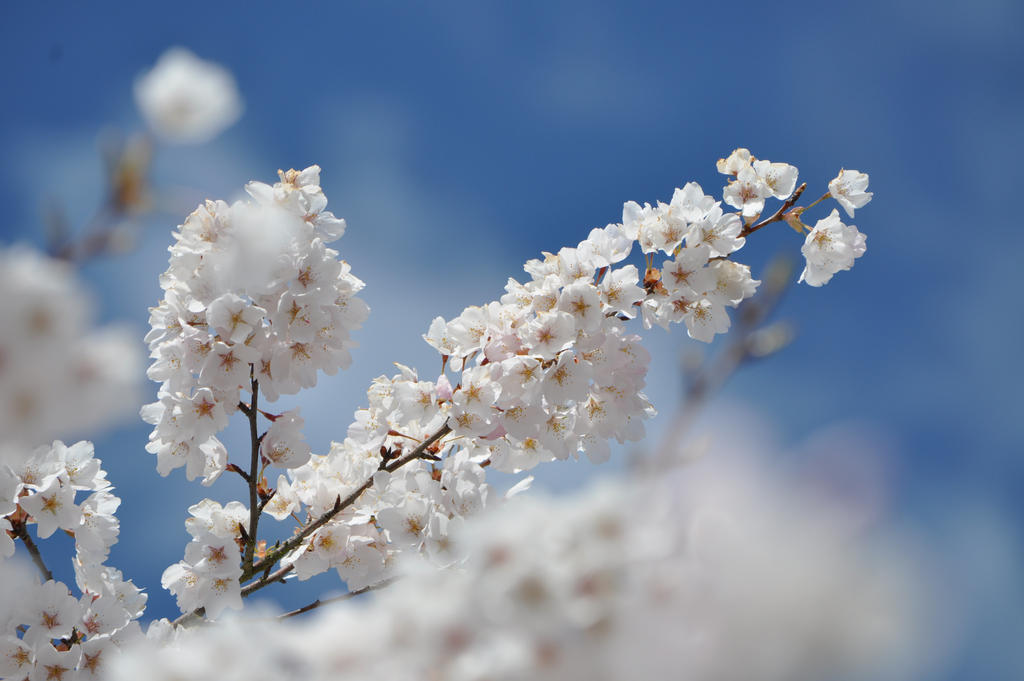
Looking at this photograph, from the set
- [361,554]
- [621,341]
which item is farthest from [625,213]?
[361,554]

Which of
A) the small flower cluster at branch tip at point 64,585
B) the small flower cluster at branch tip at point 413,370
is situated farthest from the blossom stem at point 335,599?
the small flower cluster at branch tip at point 64,585

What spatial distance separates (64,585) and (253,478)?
2.70ft

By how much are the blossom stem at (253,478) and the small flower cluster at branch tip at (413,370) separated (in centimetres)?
1

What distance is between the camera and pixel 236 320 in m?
2.76

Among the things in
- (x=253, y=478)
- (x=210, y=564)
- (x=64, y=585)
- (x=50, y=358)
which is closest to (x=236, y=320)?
(x=253, y=478)

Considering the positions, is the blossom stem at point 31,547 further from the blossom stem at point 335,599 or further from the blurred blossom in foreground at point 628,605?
the blurred blossom in foreground at point 628,605

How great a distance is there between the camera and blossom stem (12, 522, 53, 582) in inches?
111

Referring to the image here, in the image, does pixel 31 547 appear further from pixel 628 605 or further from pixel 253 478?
pixel 628 605

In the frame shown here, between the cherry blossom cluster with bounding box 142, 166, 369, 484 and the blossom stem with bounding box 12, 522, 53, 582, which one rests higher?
the cherry blossom cluster with bounding box 142, 166, 369, 484

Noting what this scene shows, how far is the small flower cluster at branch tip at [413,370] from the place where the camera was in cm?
281

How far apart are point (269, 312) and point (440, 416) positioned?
0.81 m

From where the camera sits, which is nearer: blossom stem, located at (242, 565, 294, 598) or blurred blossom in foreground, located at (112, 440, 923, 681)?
blurred blossom in foreground, located at (112, 440, 923, 681)

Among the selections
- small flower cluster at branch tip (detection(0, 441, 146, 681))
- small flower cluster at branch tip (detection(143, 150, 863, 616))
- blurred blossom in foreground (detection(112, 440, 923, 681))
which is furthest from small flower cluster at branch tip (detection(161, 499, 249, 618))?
blurred blossom in foreground (detection(112, 440, 923, 681))

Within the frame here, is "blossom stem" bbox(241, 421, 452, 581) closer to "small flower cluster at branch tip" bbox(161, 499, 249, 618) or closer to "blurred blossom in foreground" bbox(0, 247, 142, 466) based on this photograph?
"small flower cluster at branch tip" bbox(161, 499, 249, 618)
